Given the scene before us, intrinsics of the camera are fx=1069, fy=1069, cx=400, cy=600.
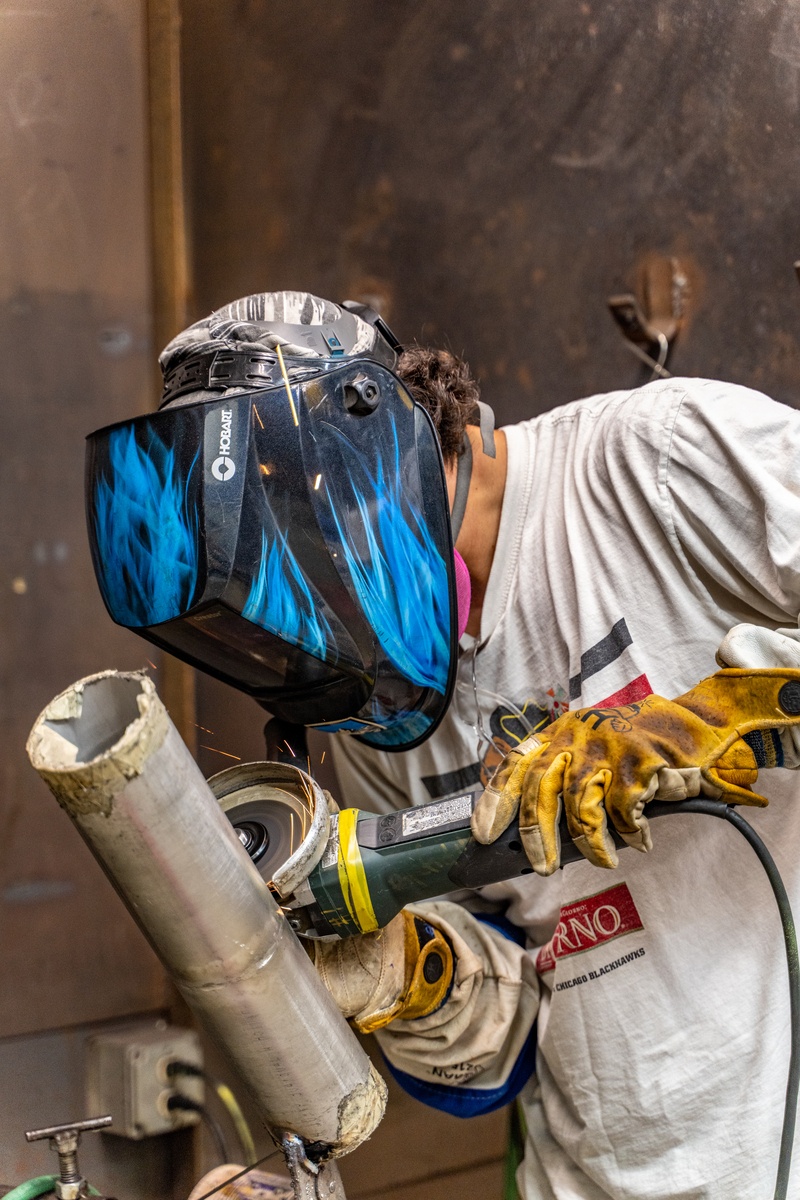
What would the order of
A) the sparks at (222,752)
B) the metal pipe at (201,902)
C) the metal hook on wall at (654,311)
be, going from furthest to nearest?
the sparks at (222,752), the metal hook on wall at (654,311), the metal pipe at (201,902)

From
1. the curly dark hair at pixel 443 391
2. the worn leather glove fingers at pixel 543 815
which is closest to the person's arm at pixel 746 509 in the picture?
the worn leather glove fingers at pixel 543 815

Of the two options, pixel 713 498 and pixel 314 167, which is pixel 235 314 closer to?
pixel 713 498

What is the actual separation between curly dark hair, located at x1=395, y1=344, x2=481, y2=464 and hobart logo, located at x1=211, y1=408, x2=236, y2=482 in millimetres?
373

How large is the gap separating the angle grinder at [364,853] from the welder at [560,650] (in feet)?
0.12

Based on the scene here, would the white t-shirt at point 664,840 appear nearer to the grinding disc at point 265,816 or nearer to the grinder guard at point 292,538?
the grinder guard at point 292,538

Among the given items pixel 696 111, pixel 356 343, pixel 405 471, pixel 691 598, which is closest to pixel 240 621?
pixel 405 471

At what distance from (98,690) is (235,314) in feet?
2.21

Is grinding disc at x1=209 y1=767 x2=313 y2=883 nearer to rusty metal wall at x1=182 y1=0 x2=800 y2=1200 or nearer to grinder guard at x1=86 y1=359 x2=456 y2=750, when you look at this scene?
grinder guard at x1=86 y1=359 x2=456 y2=750

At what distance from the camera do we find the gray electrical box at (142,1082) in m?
1.10

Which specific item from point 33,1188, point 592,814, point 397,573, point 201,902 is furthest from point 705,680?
point 33,1188

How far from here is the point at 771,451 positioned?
1.19 metres

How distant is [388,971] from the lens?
1348mm

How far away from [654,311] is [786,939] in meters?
1.19

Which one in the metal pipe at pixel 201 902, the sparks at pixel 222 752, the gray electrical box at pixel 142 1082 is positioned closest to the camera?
the metal pipe at pixel 201 902
